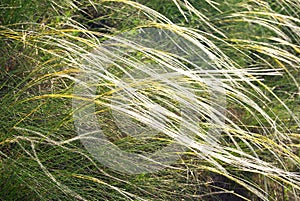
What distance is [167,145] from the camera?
1.58m

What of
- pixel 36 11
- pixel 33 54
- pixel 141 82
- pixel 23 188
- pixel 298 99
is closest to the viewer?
pixel 141 82

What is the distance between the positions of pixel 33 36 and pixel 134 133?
388 mm

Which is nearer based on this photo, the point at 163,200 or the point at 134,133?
the point at 163,200

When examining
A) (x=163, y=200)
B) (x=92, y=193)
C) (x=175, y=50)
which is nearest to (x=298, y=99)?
(x=175, y=50)

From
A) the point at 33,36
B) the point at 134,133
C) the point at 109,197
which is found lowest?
the point at 109,197

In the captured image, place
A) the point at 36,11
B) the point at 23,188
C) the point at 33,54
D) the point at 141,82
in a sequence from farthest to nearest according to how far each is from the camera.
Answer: the point at 36,11 → the point at 33,54 → the point at 23,188 → the point at 141,82

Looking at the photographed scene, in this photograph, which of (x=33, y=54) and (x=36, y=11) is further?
(x=36, y=11)

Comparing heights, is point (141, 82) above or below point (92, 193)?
above

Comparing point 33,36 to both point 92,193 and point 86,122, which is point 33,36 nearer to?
point 86,122

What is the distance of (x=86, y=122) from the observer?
1.47 metres

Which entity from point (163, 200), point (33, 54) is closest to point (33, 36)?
point (33, 54)

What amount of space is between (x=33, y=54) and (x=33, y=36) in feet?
0.86

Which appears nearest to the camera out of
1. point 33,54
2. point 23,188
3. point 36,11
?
point 23,188

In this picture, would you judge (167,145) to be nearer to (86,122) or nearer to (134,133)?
(134,133)
